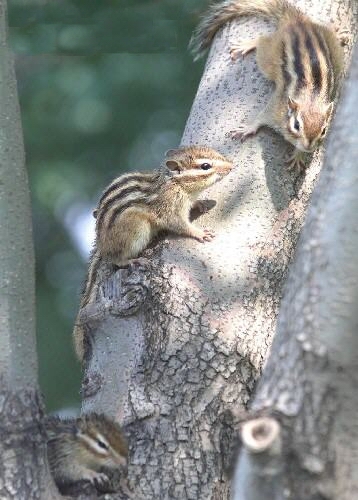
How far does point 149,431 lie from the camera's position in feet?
8.40

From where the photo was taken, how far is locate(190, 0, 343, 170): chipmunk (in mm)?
3455

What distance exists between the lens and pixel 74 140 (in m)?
5.54

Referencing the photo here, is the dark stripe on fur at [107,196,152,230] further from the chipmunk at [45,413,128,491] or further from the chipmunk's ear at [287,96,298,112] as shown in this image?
the chipmunk at [45,413,128,491]

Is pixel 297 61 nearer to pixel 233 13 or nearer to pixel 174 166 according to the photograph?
pixel 233 13

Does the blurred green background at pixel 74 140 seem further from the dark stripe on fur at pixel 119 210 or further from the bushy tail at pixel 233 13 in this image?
the dark stripe on fur at pixel 119 210

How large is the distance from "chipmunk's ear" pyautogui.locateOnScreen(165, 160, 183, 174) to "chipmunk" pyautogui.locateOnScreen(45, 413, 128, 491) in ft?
3.56

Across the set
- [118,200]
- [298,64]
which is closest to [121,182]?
[118,200]

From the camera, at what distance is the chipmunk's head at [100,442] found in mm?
2529

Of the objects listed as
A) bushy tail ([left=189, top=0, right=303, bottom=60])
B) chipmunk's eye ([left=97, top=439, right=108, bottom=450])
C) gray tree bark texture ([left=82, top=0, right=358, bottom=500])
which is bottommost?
chipmunk's eye ([left=97, top=439, right=108, bottom=450])

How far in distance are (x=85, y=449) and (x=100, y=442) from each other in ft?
0.33

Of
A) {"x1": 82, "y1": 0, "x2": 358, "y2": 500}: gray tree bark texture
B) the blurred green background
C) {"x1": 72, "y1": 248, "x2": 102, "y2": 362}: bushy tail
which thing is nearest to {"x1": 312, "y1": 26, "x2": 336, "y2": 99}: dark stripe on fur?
{"x1": 82, "y1": 0, "x2": 358, "y2": 500}: gray tree bark texture

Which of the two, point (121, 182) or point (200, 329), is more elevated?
point (121, 182)

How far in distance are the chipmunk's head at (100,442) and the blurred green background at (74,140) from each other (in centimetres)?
279

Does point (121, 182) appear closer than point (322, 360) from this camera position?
No
